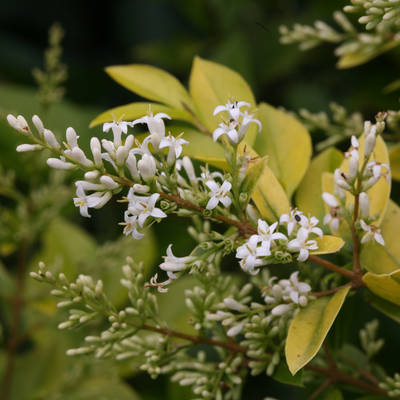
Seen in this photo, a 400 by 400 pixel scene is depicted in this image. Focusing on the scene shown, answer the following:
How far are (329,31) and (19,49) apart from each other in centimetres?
226

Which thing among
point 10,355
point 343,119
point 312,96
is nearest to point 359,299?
point 343,119

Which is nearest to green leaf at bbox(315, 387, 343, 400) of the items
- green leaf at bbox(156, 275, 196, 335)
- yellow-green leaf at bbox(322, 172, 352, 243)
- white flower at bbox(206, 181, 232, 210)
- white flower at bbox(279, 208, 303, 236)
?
yellow-green leaf at bbox(322, 172, 352, 243)

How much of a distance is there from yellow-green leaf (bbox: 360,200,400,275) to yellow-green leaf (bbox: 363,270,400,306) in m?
0.10

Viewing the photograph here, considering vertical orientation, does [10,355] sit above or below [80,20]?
below

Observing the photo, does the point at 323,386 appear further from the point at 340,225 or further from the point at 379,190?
the point at 379,190

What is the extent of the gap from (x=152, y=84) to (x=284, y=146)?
0.45m

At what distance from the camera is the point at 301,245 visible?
93cm

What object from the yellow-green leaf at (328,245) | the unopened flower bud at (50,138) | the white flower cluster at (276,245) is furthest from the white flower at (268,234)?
the unopened flower bud at (50,138)

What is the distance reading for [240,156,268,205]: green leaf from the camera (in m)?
0.98

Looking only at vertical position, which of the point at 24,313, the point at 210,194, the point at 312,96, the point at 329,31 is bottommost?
the point at 24,313

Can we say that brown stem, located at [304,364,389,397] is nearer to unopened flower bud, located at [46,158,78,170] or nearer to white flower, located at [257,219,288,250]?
white flower, located at [257,219,288,250]

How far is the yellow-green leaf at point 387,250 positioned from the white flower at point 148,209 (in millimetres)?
543

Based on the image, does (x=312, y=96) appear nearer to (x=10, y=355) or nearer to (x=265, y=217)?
(x=265, y=217)

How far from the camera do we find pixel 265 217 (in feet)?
3.65
